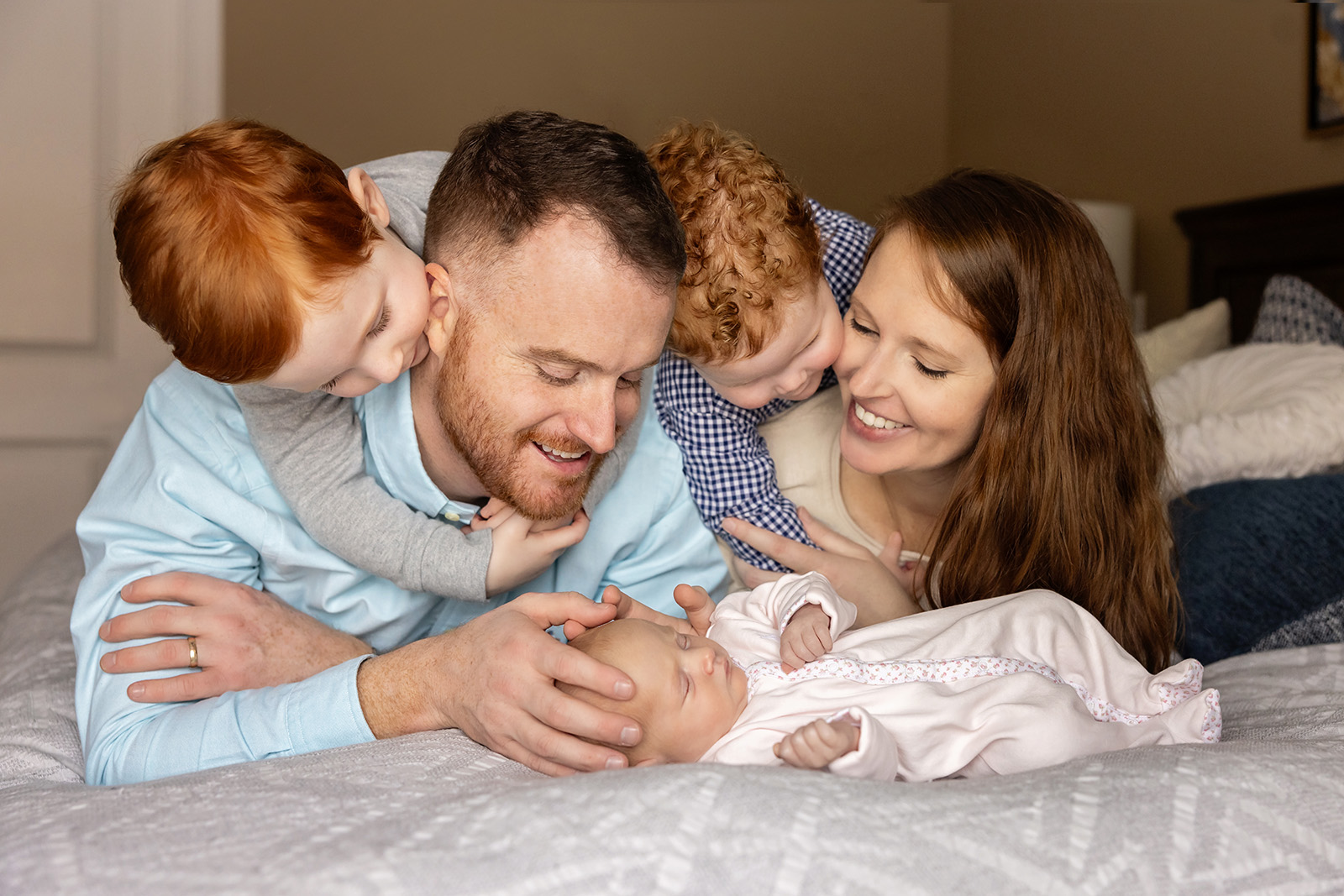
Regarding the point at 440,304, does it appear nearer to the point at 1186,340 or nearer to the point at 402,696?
the point at 402,696

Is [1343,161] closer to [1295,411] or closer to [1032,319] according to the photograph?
[1295,411]

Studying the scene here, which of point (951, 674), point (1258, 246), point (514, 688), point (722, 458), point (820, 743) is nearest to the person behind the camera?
point (820, 743)

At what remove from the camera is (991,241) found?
5.13 feet

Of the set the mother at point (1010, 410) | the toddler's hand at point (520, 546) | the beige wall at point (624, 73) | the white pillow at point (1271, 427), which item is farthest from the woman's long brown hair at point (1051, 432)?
the beige wall at point (624, 73)

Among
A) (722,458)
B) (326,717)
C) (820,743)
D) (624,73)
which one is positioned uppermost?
(624,73)

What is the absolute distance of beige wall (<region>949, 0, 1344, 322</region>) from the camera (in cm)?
307

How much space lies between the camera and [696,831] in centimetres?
79

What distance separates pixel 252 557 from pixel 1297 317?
2319mm

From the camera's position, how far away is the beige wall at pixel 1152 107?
3.07m

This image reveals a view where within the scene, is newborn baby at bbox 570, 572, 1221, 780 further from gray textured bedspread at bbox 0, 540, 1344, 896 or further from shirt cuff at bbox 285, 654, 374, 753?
shirt cuff at bbox 285, 654, 374, 753

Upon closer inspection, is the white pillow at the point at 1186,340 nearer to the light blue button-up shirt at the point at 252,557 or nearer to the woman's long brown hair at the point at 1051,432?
the woman's long brown hair at the point at 1051,432

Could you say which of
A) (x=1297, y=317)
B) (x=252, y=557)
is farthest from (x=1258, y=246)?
(x=252, y=557)

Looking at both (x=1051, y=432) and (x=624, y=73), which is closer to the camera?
(x=1051, y=432)

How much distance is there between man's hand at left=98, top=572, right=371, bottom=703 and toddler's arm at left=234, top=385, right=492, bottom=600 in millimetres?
133
